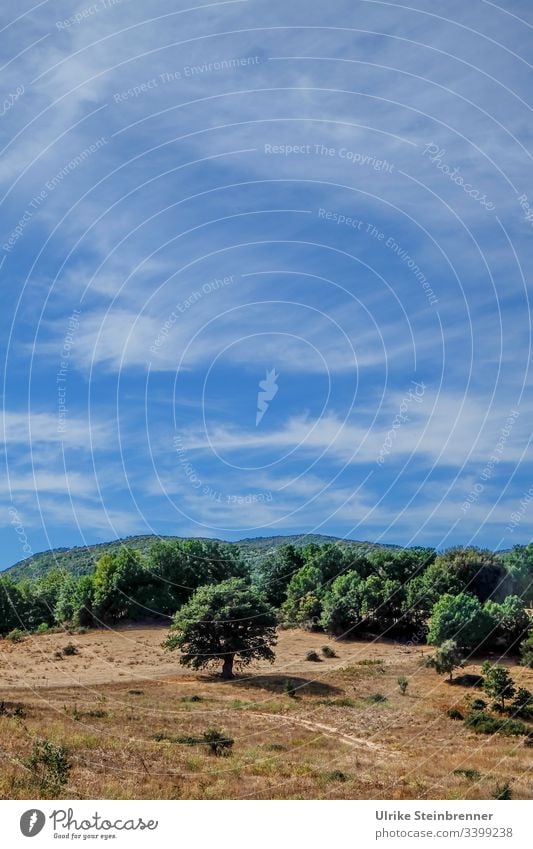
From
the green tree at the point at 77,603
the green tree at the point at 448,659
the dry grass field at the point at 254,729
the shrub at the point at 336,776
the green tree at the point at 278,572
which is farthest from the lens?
the green tree at the point at 278,572

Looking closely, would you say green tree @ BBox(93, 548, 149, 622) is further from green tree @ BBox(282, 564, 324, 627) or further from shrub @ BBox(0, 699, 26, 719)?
shrub @ BBox(0, 699, 26, 719)

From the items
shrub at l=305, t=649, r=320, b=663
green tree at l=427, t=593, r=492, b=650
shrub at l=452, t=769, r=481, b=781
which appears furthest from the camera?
shrub at l=305, t=649, r=320, b=663

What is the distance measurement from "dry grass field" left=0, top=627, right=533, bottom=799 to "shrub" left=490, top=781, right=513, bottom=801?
44 cm

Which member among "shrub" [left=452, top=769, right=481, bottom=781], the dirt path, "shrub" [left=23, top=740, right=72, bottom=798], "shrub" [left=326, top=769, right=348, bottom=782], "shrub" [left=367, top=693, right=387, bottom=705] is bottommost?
"shrub" [left=367, top=693, right=387, bottom=705]

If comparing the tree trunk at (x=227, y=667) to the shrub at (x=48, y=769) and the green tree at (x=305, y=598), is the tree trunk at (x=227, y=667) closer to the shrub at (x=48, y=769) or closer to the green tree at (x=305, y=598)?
the green tree at (x=305, y=598)

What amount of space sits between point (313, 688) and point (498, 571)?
3481 inches

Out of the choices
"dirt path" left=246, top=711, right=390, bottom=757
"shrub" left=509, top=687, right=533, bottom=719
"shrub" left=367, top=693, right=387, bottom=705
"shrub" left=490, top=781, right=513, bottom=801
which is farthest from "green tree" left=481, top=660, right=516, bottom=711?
"shrub" left=490, top=781, right=513, bottom=801

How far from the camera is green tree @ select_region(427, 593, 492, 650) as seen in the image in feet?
318

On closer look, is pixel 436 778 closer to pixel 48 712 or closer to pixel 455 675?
pixel 48 712

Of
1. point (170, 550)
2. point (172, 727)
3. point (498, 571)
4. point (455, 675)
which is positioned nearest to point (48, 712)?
point (172, 727)

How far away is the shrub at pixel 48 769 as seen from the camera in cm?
2877

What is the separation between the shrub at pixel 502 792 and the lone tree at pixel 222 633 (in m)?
51.5

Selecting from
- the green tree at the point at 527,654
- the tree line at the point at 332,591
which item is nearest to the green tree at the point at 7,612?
the tree line at the point at 332,591

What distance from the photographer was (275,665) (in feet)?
320
